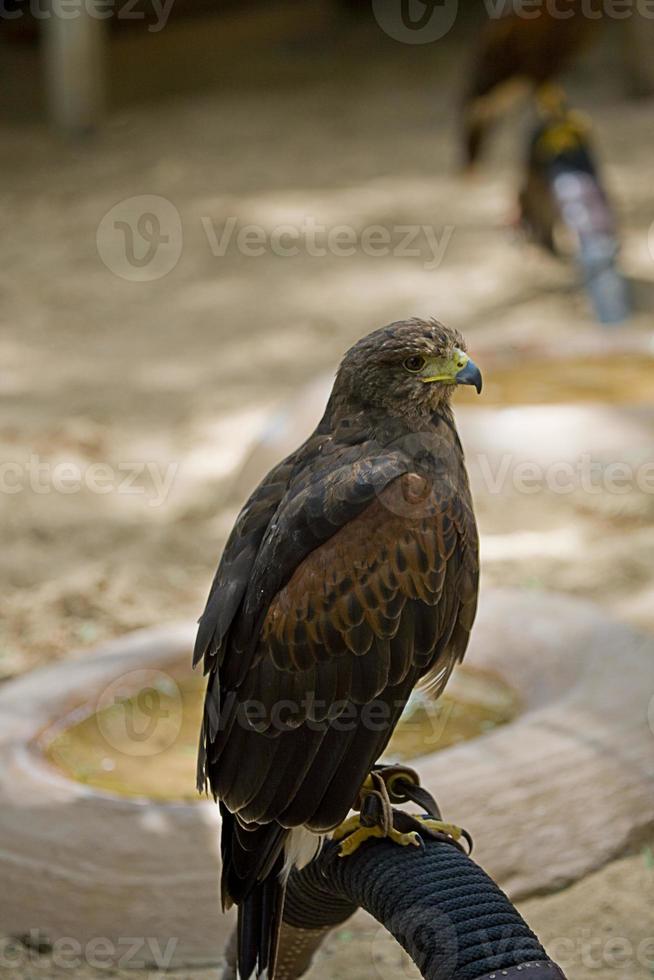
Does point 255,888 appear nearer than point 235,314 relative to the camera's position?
Yes

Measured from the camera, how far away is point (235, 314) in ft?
25.9

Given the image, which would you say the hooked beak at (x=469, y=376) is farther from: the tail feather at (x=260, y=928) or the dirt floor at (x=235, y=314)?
the dirt floor at (x=235, y=314)

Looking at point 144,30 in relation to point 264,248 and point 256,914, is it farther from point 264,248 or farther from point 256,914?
point 256,914

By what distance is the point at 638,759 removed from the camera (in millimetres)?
3355

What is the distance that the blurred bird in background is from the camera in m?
7.22

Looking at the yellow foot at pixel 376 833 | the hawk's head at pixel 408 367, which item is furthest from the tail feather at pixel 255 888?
the hawk's head at pixel 408 367

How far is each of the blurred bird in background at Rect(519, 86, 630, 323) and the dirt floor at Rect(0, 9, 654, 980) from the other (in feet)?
0.72

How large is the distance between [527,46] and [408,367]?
17.2 feet

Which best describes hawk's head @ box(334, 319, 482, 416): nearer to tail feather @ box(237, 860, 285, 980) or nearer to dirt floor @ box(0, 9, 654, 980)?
tail feather @ box(237, 860, 285, 980)

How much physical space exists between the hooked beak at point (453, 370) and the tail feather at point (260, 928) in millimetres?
818

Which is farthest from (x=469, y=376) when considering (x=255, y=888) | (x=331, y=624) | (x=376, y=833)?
(x=255, y=888)

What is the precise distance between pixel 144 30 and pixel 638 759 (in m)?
9.58

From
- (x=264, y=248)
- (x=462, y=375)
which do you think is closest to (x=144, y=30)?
(x=264, y=248)

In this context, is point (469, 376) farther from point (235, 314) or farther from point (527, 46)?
point (235, 314)
